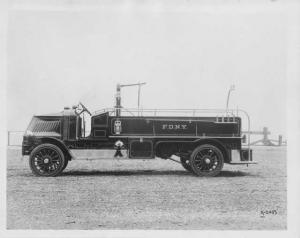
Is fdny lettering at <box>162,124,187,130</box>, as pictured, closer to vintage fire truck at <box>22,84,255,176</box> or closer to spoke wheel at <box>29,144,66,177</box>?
vintage fire truck at <box>22,84,255,176</box>

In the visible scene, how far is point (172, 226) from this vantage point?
10.0 meters

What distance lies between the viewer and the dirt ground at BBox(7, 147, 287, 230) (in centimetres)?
1020

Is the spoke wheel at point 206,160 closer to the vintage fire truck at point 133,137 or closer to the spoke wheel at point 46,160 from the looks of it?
the vintage fire truck at point 133,137

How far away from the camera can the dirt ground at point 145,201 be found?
1020 centimetres

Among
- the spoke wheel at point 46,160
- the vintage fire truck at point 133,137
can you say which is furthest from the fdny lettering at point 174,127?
the spoke wheel at point 46,160

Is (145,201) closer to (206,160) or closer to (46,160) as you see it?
(206,160)

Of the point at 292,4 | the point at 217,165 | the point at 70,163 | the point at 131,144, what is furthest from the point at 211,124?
the point at 70,163

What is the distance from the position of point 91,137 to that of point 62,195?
2870 millimetres

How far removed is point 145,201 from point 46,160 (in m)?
3.96

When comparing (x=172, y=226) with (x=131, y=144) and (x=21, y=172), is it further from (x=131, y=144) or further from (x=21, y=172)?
(x=21, y=172)

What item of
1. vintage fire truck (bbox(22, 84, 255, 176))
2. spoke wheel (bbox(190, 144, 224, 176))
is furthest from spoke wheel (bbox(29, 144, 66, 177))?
spoke wheel (bbox(190, 144, 224, 176))

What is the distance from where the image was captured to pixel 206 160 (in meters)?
14.5

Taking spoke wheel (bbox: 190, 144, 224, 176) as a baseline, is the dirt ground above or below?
below

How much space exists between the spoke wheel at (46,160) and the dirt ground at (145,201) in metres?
0.30
